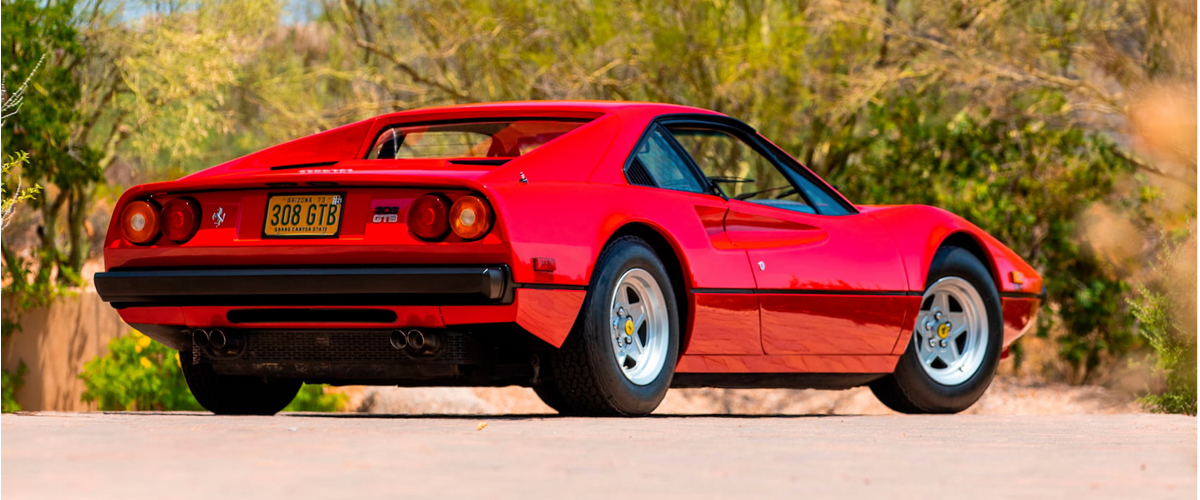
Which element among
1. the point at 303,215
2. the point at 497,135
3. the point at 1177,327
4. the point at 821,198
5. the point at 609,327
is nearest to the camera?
the point at 303,215

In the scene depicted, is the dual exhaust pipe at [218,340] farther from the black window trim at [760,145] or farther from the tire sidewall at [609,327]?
the black window trim at [760,145]

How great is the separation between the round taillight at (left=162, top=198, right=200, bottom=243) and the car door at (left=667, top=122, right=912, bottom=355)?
210 cm

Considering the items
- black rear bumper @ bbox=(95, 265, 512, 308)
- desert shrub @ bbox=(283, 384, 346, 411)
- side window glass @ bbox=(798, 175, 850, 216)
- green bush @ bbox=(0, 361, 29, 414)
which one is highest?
side window glass @ bbox=(798, 175, 850, 216)

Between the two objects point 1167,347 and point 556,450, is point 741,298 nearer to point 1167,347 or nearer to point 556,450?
point 556,450

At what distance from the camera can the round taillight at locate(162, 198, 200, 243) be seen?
6215 mm

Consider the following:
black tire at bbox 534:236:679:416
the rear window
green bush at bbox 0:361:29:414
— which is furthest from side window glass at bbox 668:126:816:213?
black tire at bbox 534:236:679:416

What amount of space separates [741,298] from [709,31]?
841cm

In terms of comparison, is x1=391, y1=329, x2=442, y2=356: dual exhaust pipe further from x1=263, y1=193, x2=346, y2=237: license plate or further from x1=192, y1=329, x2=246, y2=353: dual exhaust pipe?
x1=192, y1=329, x2=246, y2=353: dual exhaust pipe

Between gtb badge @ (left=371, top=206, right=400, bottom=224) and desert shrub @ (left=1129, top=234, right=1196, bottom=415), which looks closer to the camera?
gtb badge @ (left=371, top=206, right=400, bottom=224)

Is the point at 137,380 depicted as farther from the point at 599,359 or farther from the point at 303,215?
the point at 599,359

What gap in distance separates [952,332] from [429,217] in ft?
11.3

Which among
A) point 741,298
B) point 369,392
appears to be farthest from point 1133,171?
point 741,298

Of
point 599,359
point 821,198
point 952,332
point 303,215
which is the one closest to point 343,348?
point 303,215

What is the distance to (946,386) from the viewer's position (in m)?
8.12
